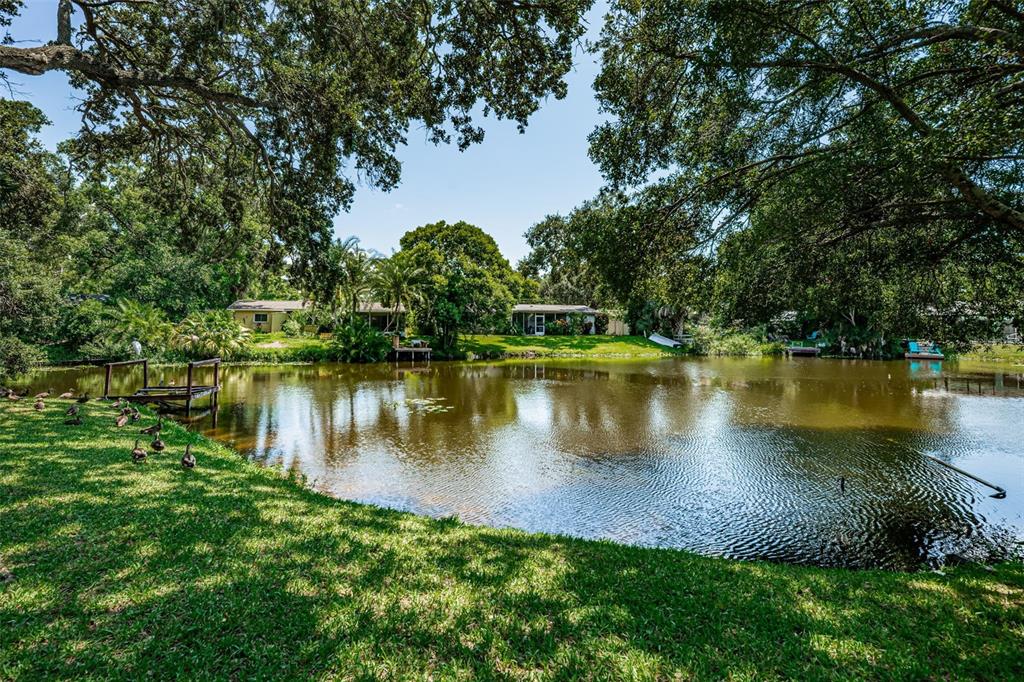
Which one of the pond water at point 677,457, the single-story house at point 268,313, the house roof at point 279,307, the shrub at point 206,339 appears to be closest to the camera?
the pond water at point 677,457

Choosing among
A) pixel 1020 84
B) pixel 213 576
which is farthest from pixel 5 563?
pixel 1020 84

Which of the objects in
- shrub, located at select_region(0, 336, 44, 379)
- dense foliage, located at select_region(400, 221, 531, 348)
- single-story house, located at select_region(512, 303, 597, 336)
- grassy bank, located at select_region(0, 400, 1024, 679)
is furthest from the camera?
single-story house, located at select_region(512, 303, 597, 336)

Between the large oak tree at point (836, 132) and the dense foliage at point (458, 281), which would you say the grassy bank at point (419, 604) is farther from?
the dense foliage at point (458, 281)

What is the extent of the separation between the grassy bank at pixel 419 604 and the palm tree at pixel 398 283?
85.6ft

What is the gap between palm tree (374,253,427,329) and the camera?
3080cm

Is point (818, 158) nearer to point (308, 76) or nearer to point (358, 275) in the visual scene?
point (308, 76)

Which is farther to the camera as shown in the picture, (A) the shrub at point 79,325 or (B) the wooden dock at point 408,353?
(B) the wooden dock at point 408,353

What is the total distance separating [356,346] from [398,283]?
16.8 feet

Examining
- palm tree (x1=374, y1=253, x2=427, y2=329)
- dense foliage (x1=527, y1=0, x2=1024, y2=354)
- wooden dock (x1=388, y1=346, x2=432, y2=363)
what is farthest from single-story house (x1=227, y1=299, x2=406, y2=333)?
dense foliage (x1=527, y1=0, x2=1024, y2=354)

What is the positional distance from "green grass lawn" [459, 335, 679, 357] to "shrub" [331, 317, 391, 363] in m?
6.72

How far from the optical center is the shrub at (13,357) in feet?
42.4

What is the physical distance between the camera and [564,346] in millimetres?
38312

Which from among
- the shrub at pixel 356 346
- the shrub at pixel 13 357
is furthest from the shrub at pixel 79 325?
A: the shrub at pixel 356 346

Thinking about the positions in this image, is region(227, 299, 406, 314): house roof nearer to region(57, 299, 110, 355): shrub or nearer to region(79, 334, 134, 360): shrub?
region(79, 334, 134, 360): shrub
